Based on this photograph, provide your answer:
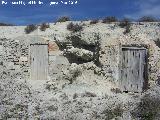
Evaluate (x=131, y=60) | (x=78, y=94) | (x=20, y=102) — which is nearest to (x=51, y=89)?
(x=78, y=94)

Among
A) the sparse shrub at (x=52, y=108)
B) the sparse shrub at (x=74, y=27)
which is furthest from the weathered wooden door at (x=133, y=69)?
the sparse shrub at (x=74, y=27)

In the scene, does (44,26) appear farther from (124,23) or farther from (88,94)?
(88,94)

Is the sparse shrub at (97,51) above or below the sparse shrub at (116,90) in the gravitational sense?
above

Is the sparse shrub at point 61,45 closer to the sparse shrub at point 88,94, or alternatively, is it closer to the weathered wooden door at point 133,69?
the weathered wooden door at point 133,69

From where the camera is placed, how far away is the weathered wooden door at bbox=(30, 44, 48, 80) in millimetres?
20609

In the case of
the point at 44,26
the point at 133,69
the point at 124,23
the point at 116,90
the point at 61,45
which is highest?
the point at 124,23

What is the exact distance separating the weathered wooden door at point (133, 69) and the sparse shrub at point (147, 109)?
364 centimetres

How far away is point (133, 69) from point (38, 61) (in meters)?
5.18

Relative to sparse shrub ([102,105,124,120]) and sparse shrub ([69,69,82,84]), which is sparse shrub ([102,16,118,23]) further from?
sparse shrub ([102,105,124,120])

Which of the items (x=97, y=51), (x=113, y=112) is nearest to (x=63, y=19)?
(x=97, y=51)

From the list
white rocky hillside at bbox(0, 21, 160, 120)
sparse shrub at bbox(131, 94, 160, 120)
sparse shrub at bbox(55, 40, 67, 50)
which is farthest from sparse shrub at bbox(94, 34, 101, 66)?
sparse shrub at bbox(131, 94, 160, 120)

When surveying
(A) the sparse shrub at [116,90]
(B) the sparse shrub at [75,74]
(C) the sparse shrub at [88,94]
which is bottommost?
(C) the sparse shrub at [88,94]

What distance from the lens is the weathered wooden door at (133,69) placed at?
61.2 feet

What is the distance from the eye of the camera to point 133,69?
61.6 feet
